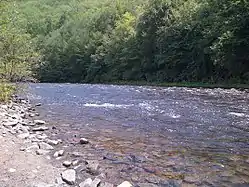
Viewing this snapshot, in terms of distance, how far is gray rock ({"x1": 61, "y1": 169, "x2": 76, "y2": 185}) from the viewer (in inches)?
389

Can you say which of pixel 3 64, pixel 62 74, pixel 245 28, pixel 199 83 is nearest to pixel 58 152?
pixel 3 64

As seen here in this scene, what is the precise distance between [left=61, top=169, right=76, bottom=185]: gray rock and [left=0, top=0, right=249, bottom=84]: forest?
1053 cm

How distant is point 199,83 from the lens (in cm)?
5066

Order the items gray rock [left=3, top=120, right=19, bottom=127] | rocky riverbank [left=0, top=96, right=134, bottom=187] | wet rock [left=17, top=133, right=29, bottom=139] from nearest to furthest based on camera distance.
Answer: rocky riverbank [left=0, top=96, right=134, bottom=187], wet rock [left=17, top=133, right=29, bottom=139], gray rock [left=3, top=120, right=19, bottom=127]

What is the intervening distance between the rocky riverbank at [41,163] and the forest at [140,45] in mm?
6776

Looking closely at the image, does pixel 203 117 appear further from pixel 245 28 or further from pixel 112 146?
pixel 245 28

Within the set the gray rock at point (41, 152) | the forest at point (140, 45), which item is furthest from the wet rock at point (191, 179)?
the forest at point (140, 45)

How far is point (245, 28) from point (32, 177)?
3736 centimetres

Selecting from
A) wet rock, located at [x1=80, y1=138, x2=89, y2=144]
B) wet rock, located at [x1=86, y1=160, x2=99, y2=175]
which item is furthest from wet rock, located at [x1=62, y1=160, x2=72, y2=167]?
wet rock, located at [x1=80, y1=138, x2=89, y2=144]

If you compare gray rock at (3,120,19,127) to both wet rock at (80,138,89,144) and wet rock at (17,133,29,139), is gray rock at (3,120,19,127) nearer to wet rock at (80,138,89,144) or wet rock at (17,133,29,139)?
wet rock at (17,133,29,139)

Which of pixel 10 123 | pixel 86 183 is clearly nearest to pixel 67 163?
pixel 86 183

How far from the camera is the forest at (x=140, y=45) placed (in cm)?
2958

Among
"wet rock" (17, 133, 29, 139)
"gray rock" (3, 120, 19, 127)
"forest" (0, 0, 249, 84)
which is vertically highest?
"forest" (0, 0, 249, 84)

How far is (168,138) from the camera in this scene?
15211 millimetres
